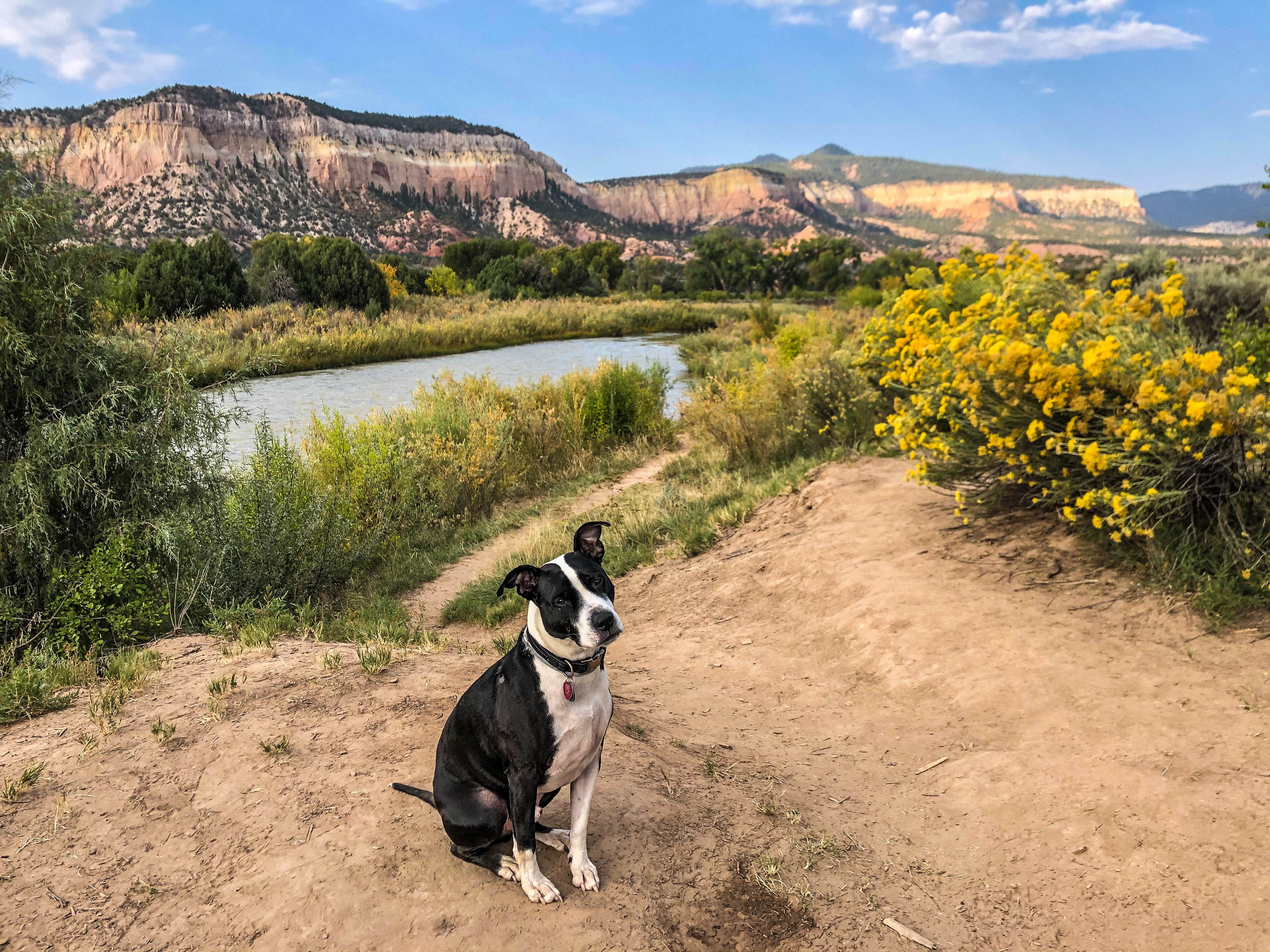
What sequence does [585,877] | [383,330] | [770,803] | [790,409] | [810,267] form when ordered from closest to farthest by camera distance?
1. [585,877]
2. [770,803]
3. [790,409]
4. [383,330]
5. [810,267]

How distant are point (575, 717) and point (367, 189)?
133616 mm

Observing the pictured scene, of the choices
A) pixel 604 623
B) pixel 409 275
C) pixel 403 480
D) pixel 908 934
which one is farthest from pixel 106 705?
pixel 409 275

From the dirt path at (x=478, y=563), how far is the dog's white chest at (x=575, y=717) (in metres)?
4.75

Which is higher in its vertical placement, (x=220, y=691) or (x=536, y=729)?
(x=536, y=729)

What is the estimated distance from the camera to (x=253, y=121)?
4739 inches

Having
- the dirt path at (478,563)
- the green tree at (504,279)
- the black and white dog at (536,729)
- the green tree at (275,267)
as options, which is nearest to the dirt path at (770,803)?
the black and white dog at (536,729)

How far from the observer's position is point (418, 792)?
2.91 meters

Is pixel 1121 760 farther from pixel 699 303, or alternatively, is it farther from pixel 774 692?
pixel 699 303

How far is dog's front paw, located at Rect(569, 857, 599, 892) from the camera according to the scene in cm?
260

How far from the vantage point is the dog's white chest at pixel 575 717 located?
240 cm

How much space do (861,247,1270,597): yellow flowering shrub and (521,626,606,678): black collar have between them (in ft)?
11.5

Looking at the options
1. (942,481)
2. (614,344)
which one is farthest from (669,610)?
(614,344)

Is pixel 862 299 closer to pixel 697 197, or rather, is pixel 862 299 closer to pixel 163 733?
pixel 163 733

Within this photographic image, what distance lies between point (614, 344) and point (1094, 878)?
33.1 metres
